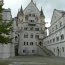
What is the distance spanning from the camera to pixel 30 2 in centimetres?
6875

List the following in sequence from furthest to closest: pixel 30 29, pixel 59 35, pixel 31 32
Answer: pixel 30 29 < pixel 31 32 < pixel 59 35

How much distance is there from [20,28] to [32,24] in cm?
534

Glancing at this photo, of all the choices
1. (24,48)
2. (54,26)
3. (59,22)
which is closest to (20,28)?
(24,48)

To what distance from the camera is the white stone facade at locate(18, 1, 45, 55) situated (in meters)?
64.8

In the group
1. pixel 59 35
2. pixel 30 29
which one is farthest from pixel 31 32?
pixel 59 35

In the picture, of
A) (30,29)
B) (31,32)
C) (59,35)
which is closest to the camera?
(59,35)

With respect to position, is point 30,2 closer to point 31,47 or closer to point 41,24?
point 41,24

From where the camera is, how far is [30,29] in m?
66.9

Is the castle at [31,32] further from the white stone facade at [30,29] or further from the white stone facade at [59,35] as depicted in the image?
the white stone facade at [59,35]

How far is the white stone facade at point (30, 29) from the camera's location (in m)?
64.8

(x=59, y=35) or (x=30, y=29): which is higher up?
(x=30, y=29)

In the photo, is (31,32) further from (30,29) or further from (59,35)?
(59,35)

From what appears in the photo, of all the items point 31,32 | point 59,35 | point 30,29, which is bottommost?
point 59,35

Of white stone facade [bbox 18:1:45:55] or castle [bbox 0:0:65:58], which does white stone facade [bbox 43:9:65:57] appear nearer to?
castle [bbox 0:0:65:58]
